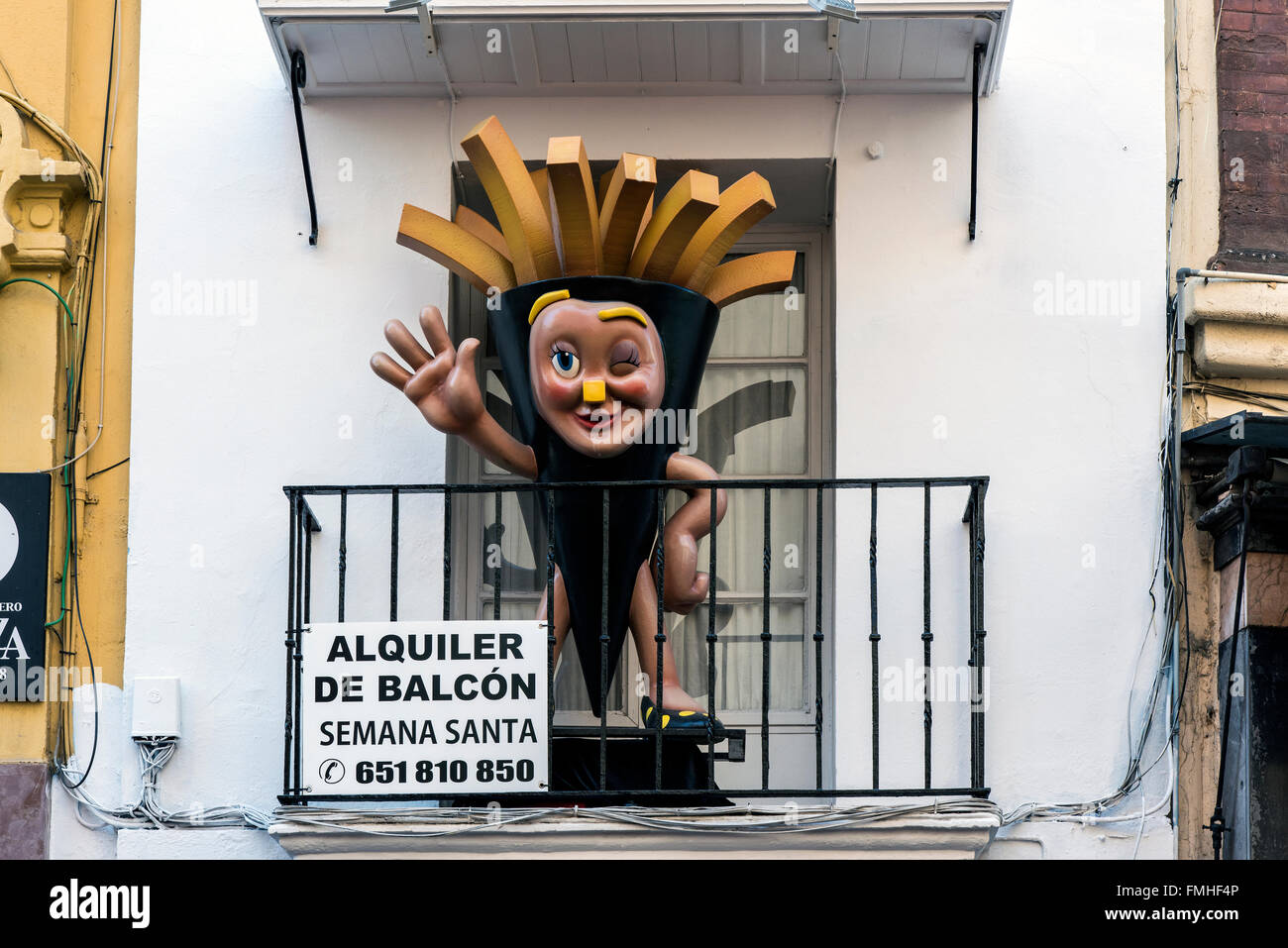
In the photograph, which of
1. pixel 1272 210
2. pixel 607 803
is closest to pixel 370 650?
pixel 607 803

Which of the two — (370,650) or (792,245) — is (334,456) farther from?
(792,245)

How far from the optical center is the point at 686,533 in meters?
7.18

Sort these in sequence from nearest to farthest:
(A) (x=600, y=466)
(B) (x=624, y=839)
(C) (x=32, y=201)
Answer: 1. (B) (x=624, y=839)
2. (A) (x=600, y=466)
3. (C) (x=32, y=201)

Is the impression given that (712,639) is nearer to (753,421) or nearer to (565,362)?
(565,362)

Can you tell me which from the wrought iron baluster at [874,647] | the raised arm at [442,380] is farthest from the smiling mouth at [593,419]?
the wrought iron baluster at [874,647]

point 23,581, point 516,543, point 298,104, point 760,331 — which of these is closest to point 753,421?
point 760,331

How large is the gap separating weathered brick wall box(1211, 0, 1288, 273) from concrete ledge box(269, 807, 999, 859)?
234 centimetres

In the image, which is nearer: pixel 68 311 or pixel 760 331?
pixel 68 311

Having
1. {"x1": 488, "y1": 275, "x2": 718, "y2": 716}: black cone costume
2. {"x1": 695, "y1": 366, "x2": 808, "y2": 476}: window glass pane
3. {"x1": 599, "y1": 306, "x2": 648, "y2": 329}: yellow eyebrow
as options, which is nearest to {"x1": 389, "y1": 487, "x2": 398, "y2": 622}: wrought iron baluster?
{"x1": 488, "y1": 275, "x2": 718, "y2": 716}: black cone costume

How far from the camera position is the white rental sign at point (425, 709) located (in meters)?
6.77

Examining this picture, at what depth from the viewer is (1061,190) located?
24.9 feet

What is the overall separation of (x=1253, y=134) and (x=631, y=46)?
89.5 inches

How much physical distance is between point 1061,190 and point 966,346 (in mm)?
678

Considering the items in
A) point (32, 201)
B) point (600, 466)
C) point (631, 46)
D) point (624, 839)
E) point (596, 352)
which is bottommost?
point (624, 839)
